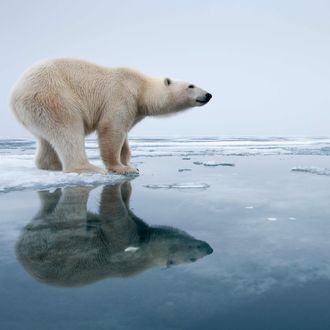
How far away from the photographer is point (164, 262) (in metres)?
1.96

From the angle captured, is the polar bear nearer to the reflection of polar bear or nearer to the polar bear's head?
the polar bear's head

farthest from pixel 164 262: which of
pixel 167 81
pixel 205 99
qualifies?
pixel 167 81

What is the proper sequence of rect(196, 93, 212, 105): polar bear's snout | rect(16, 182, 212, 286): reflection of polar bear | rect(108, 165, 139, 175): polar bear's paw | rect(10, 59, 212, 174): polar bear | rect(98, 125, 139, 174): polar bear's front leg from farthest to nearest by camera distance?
rect(196, 93, 212, 105): polar bear's snout, rect(108, 165, 139, 175): polar bear's paw, rect(98, 125, 139, 174): polar bear's front leg, rect(10, 59, 212, 174): polar bear, rect(16, 182, 212, 286): reflection of polar bear

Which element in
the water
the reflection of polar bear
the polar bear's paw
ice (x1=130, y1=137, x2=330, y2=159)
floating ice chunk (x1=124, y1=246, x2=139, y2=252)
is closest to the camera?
the water

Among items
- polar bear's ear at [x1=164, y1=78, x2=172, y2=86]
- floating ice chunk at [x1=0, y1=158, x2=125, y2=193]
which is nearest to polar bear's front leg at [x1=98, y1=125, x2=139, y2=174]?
floating ice chunk at [x1=0, y1=158, x2=125, y2=193]

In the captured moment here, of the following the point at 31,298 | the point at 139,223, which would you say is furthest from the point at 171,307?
the point at 139,223

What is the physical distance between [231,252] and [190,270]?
15.2 inches

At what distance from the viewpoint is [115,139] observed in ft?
19.4

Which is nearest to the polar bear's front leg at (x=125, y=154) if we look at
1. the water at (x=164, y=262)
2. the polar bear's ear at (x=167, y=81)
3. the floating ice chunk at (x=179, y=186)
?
the polar bear's ear at (x=167, y=81)

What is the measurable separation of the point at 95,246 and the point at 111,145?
380cm

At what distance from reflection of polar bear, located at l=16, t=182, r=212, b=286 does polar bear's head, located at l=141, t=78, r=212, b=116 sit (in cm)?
338

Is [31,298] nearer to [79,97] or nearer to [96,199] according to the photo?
[96,199]

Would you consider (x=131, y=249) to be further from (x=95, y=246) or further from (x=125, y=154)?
(x=125, y=154)

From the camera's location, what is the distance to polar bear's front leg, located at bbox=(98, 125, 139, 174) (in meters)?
5.89
